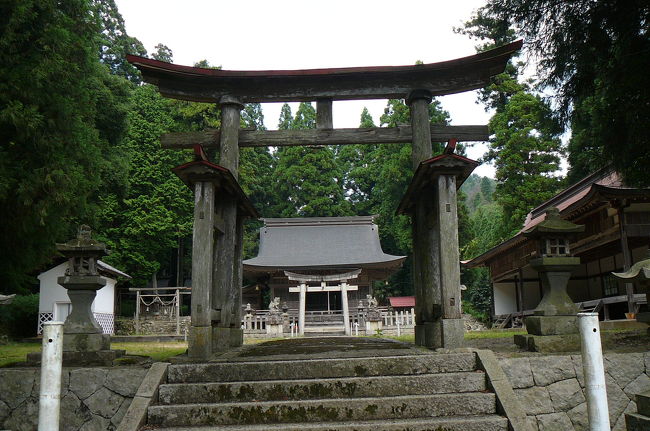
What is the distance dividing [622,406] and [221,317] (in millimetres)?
5085

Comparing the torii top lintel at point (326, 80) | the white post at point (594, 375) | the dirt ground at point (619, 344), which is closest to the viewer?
the white post at point (594, 375)

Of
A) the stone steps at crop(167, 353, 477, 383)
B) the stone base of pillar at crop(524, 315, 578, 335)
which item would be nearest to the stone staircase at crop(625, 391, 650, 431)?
the stone steps at crop(167, 353, 477, 383)

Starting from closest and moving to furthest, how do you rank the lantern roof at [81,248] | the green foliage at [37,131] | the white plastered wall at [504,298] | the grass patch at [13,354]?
the lantern roof at [81,248]
the grass patch at [13,354]
the green foliage at [37,131]
the white plastered wall at [504,298]

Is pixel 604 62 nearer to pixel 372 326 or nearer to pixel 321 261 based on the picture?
pixel 372 326

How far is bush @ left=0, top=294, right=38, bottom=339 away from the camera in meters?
18.0

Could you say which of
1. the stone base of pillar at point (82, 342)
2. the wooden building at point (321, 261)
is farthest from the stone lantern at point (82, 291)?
the wooden building at point (321, 261)

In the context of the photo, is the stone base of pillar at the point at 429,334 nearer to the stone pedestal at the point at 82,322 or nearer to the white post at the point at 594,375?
the white post at the point at 594,375

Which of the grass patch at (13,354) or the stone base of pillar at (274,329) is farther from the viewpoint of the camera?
the stone base of pillar at (274,329)

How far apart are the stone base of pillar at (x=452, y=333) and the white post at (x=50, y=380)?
4000 mm

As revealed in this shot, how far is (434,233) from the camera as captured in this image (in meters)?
7.30

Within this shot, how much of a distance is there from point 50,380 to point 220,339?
3.39 metres

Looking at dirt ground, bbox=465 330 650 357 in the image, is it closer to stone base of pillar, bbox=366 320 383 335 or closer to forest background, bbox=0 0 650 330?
forest background, bbox=0 0 650 330

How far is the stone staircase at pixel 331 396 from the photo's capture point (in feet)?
14.8

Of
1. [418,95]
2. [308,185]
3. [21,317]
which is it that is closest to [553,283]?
[418,95]
